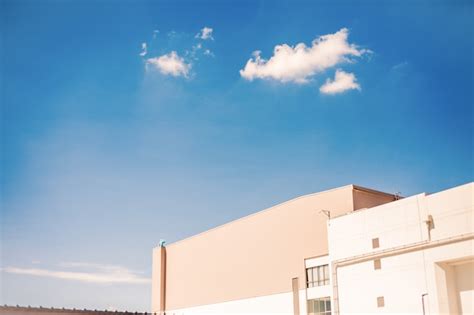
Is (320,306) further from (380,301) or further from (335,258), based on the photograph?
(380,301)

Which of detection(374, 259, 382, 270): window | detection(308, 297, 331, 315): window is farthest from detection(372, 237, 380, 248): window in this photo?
detection(308, 297, 331, 315): window

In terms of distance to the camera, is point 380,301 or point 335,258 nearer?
point 380,301

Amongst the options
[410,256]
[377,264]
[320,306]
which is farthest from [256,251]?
[410,256]

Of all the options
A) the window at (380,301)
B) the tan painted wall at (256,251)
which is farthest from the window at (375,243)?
the tan painted wall at (256,251)

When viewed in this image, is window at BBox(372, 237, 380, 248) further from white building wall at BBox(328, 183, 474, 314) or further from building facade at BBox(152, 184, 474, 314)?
white building wall at BBox(328, 183, 474, 314)

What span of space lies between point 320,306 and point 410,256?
11.9 m

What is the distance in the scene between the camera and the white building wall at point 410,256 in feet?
119

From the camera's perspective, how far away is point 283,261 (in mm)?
54250

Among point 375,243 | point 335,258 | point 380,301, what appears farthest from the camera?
point 335,258

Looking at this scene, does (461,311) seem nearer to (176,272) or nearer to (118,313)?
(176,272)

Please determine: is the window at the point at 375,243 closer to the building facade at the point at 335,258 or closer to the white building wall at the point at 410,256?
the building facade at the point at 335,258

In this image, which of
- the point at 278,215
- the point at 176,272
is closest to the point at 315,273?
the point at 278,215

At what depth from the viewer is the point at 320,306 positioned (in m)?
48.4

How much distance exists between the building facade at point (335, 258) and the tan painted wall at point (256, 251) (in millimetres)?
96
